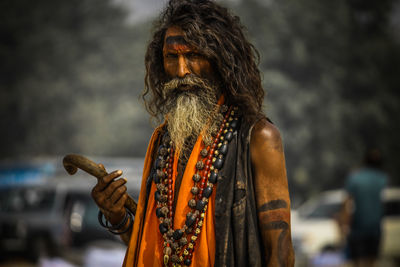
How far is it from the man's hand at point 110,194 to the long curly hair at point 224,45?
2.01ft

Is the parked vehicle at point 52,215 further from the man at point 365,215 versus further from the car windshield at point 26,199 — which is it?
the man at point 365,215

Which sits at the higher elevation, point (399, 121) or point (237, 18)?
Answer: point (399, 121)

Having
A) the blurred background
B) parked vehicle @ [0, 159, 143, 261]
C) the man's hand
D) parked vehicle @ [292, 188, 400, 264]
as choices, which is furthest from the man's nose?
the blurred background

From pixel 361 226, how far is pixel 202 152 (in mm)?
4573

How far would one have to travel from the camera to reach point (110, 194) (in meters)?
2.12

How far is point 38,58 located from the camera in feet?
74.6

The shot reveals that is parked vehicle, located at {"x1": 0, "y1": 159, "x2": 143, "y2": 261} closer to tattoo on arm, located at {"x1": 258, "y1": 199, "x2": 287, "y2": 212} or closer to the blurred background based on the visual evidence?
the blurred background

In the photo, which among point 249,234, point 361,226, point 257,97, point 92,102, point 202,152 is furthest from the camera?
point 92,102

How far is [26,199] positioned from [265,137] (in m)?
10.1

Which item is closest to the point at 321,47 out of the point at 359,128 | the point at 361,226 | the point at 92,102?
the point at 359,128

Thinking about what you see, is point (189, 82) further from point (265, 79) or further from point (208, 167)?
point (265, 79)

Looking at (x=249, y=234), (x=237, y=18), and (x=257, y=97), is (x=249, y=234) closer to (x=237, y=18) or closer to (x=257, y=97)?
(x=257, y=97)

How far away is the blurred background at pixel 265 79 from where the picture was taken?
20.3 meters

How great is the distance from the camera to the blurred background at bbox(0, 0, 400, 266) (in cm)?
2033
